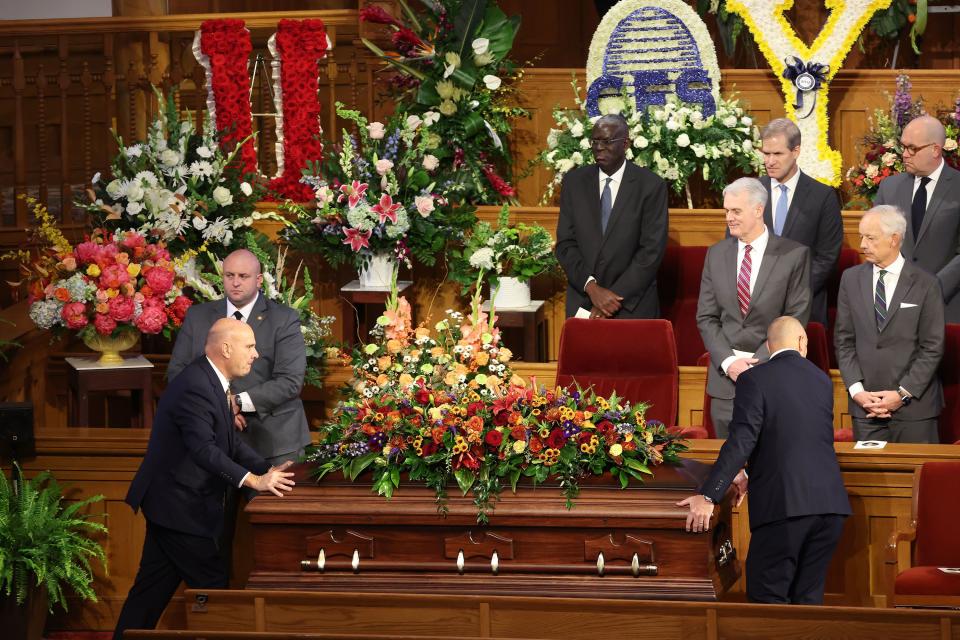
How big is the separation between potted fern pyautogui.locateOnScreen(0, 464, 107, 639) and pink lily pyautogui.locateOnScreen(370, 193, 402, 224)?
7.32 ft

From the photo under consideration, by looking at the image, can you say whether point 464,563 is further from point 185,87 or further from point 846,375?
point 185,87

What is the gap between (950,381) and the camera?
17.3 feet

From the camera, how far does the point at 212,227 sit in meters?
6.70

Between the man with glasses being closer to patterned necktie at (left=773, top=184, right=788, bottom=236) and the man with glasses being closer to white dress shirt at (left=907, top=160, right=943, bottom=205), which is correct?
patterned necktie at (left=773, top=184, right=788, bottom=236)

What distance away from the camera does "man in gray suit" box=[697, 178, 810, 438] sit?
511cm

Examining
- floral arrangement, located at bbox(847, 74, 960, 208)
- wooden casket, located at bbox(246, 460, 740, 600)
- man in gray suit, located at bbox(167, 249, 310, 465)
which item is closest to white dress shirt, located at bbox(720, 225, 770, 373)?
wooden casket, located at bbox(246, 460, 740, 600)

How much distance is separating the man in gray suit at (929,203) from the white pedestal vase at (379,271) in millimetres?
2301

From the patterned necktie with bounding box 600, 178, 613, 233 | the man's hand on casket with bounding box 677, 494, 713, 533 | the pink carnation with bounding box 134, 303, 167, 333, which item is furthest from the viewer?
the patterned necktie with bounding box 600, 178, 613, 233

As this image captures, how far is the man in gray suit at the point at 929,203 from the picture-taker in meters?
5.84

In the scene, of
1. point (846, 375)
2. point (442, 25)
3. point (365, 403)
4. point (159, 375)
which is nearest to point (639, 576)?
point (365, 403)

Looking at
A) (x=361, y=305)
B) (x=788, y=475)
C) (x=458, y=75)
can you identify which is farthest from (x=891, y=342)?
(x=361, y=305)

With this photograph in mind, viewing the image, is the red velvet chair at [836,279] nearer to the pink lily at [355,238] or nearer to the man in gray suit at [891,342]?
the man in gray suit at [891,342]

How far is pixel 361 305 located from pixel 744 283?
8.64 ft

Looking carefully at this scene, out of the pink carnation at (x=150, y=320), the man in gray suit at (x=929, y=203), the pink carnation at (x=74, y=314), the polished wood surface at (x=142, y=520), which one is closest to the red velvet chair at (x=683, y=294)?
the man in gray suit at (x=929, y=203)
